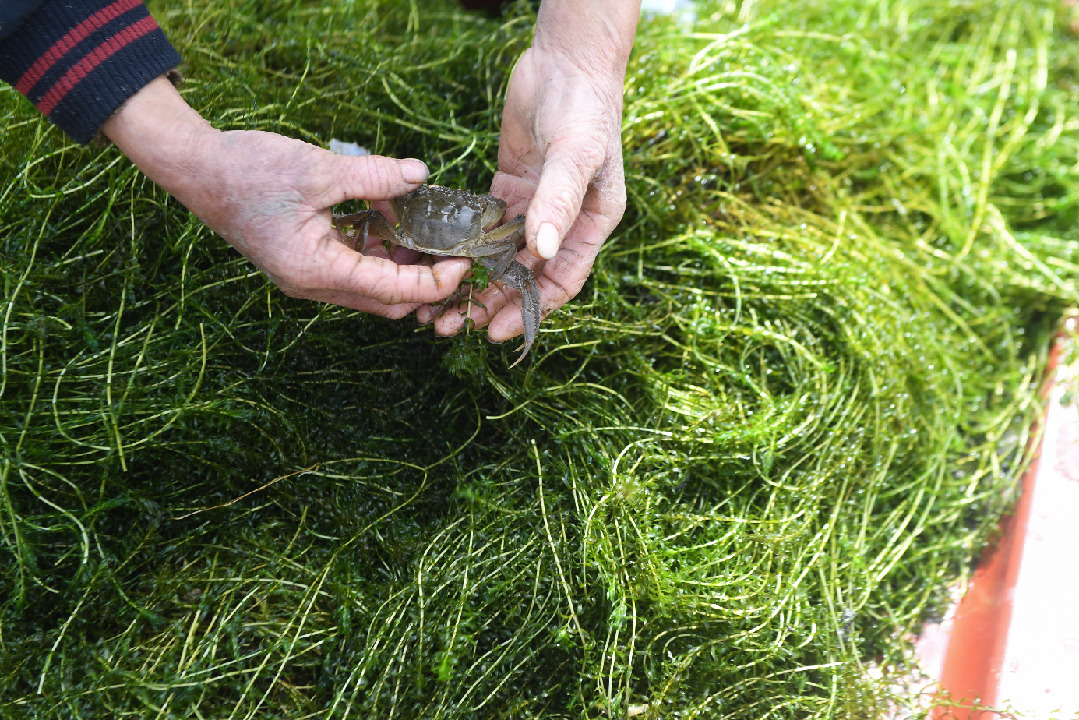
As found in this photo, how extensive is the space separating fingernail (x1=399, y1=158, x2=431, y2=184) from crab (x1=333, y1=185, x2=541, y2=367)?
3.7 inches

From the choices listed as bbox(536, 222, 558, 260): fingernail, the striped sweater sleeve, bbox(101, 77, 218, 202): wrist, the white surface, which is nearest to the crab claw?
bbox(536, 222, 558, 260): fingernail

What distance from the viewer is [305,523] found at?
1546 mm

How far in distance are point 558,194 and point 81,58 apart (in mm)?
811

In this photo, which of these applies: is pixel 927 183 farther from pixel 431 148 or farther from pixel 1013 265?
pixel 431 148

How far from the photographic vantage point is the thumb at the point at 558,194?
4.00ft

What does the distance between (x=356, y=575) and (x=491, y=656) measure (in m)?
0.32

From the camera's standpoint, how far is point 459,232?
1.45 metres

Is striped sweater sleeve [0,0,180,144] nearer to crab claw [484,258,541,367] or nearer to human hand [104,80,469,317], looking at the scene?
human hand [104,80,469,317]

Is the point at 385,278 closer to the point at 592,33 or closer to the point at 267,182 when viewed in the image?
the point at 267,182

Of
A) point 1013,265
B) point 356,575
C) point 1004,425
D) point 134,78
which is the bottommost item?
point 1004,425

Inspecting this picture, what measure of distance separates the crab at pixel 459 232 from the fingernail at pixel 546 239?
229mm

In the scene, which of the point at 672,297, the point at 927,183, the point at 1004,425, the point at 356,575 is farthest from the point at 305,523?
the point at 927,183

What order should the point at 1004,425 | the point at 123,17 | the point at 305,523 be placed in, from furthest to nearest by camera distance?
the point at 1004,425, the point at 305,523, the point at 123,17

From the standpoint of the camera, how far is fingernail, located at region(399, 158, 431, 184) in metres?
1.30
